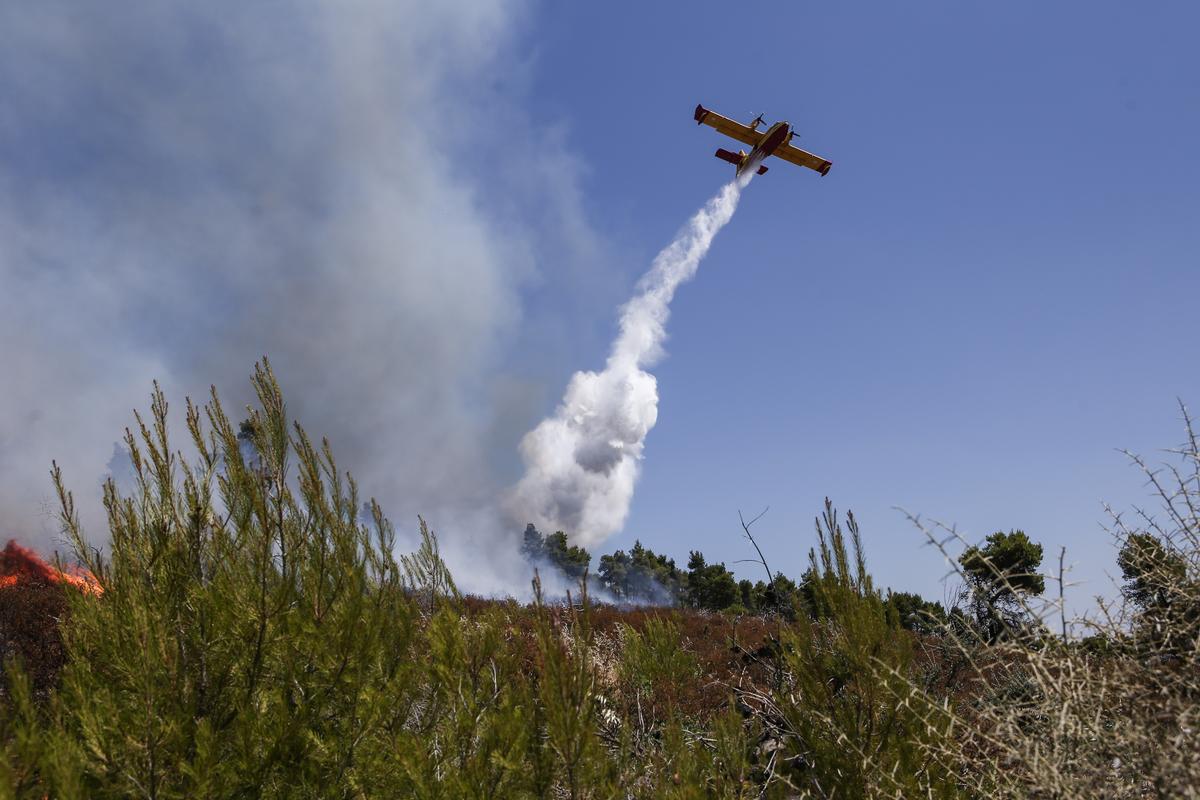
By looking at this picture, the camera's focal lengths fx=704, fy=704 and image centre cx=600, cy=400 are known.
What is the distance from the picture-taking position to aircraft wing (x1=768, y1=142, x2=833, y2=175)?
27609 millimetres

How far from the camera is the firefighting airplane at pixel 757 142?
2570cm

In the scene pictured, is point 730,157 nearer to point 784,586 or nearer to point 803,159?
point 803,159

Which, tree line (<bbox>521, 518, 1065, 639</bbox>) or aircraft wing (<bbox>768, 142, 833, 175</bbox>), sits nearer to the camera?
tree line (<bbox>521, 518, 1065, 639</bbox>)

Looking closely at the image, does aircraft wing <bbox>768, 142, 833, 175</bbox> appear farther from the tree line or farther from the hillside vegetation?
the hillside vegetation

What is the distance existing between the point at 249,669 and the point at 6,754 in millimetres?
1372

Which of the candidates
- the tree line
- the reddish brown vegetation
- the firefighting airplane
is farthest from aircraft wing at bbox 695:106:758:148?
the reddish brown vegetation

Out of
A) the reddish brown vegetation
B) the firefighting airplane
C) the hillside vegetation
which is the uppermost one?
the firefighting airplane

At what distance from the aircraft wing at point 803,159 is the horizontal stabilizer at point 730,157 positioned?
1409mm

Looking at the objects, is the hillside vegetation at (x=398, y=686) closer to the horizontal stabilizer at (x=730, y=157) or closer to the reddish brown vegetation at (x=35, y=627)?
the reddish brown vegetation at (x=35, y=627)

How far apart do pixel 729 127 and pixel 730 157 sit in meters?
1.79

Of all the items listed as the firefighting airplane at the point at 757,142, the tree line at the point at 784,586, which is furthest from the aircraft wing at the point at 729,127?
the tree line at the point at 784,586

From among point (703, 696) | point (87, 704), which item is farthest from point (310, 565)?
point (703, 696)

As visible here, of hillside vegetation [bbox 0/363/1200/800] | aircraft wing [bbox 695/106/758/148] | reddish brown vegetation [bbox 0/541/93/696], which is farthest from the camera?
aircraft wing [bbox 695/106/758/148]

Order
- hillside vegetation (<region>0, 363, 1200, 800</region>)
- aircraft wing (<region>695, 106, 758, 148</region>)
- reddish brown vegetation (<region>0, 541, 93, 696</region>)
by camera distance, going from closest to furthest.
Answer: hillside vegetation (<region>0, 363, 1200, 800</region>)
reddish brown vegetation (<region>0, 541, 93, 696</region>)
aircraft wing (<region>695, 106, 758, 148</region>)
